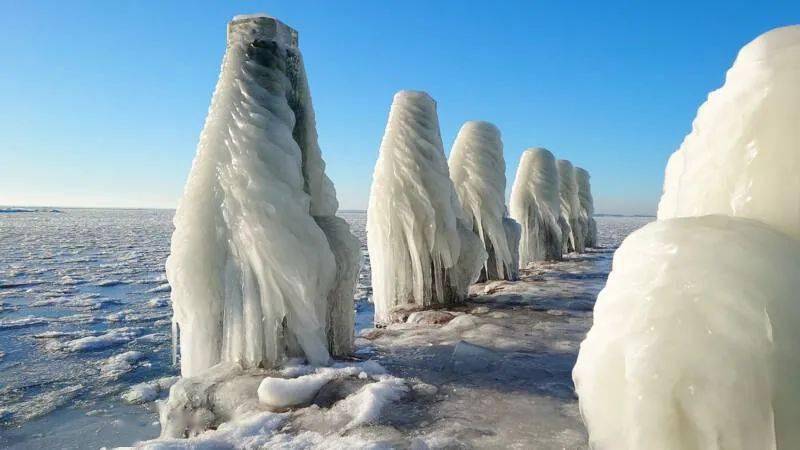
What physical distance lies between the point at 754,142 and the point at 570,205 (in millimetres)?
15559

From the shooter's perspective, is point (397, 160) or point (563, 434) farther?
point (397, 160)

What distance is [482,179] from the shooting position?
8516 mm

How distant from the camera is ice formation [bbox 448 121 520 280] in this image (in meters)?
8.52

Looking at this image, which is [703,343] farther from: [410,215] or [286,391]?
[410,215]

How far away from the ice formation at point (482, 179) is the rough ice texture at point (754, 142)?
22.1 feet

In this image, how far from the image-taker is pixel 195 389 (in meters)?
3.23

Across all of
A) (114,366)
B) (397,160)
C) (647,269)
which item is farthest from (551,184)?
(647,269)

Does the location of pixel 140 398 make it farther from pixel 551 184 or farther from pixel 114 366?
pixel 551 184

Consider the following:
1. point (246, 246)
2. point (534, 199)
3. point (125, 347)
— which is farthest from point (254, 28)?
point (534, 199)

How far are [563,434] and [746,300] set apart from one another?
1595mm

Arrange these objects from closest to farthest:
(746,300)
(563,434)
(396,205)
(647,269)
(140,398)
Result: (746,300)
(647,269)
(563,434)
(140,398)
(396,205)

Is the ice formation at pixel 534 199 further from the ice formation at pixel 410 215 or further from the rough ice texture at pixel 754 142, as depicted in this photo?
the rough ice texture at pixel 754 142

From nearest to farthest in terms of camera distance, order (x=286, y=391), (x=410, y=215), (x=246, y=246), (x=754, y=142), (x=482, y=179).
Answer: (x=754, y=142), (x=286, y=391), (x=246, y=246), (x=410, y=215), (x=482, y=179)

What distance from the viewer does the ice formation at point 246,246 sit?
11.6 feet
